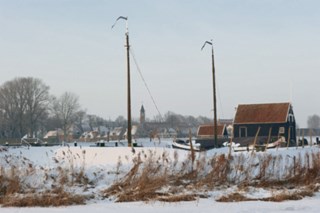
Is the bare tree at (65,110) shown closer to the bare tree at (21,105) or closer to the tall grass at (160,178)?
the bare tree at (21,105)

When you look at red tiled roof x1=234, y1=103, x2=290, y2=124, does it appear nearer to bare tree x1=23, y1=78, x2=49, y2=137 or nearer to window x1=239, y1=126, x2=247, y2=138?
window x1=239, y1=126, x2=247, y2=138

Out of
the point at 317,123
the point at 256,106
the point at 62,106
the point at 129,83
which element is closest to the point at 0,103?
the point at 62,106

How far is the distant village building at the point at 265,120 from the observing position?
181 ft

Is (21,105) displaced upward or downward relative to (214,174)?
upward

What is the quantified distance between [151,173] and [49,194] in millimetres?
3056

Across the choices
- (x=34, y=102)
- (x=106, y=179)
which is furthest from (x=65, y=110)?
(x=106, y=179)

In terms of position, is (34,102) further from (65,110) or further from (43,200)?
(43,200)

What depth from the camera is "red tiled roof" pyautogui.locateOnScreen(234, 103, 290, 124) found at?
55.4m

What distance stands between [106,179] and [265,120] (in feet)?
146

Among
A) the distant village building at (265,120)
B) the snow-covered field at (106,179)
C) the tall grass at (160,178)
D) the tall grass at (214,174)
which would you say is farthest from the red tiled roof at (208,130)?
the tall grass at (214,174)

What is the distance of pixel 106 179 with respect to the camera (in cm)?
1380

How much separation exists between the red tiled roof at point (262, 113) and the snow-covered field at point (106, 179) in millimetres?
39726

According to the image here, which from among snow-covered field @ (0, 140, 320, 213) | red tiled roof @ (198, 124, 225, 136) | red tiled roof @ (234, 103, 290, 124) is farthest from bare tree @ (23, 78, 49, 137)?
snow-covered field @ (0, 140, 320, 213)

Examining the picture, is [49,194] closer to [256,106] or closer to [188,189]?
[188,189]
